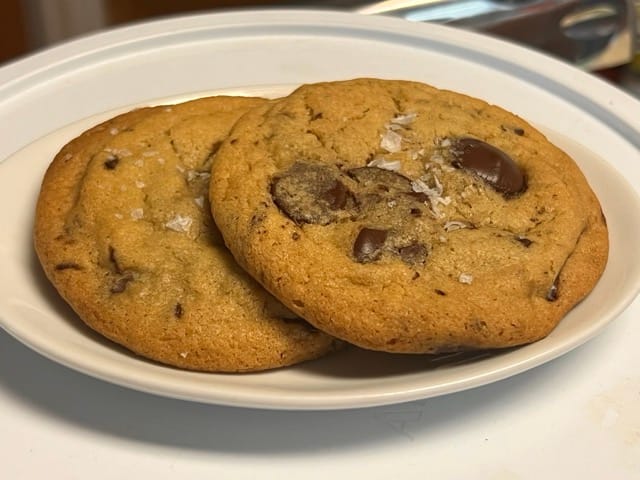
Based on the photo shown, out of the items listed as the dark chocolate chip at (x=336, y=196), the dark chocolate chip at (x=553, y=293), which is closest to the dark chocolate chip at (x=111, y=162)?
the dark chocolate chip at (x=336, y=196)

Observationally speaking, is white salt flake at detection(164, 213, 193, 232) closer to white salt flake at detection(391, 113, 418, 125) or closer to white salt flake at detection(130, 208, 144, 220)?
white salt flake at detection(130, 208, 144, 220)

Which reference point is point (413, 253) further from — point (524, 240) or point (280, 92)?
point (280, 92)

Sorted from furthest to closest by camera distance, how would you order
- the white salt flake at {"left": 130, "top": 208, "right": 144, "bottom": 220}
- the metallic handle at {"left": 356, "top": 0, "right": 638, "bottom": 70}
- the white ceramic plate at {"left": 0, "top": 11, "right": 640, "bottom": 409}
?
the metallic handle at {"left": 356, "top": 0, "right": 638, "bottom": 70} → the white salt flake at {"left": 130, "top": 208, "right": 144, "bottom": 220} → the white ceramic plate at {"left": 0, "top": 11, "right": 640, "bottom": 409}

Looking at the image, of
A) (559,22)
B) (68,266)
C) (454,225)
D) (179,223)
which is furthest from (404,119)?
(559,22)

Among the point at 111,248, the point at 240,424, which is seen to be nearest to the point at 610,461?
the point at 240,424

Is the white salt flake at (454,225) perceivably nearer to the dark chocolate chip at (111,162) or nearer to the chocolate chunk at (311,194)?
the chocolate chunk at (311,194)

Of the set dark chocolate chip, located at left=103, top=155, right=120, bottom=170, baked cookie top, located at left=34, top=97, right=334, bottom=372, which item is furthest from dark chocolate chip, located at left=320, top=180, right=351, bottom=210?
dark chocolate chip, located at left=103, top=155, right=120, bottom=170
